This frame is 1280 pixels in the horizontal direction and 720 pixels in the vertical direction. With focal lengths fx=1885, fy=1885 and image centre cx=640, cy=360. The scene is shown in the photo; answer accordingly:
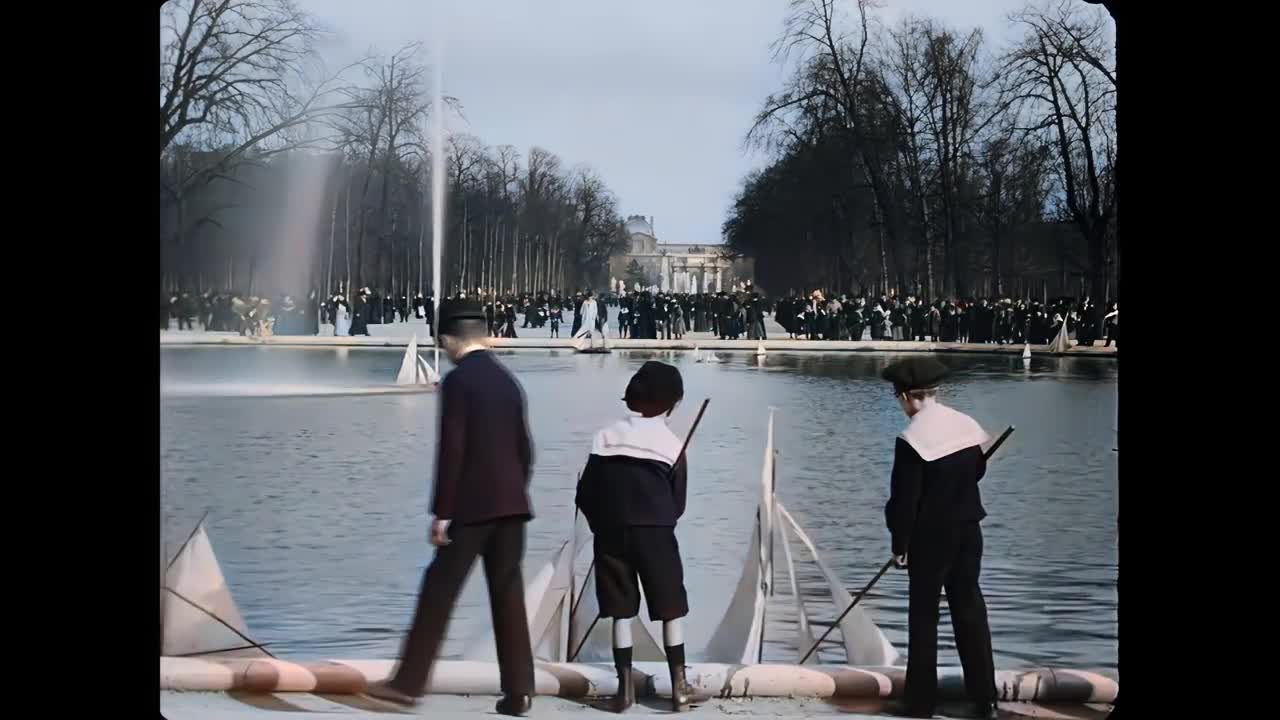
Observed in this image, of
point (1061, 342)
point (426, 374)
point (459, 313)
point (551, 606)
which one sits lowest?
point (551, 606)

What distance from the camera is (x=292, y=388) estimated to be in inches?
1228

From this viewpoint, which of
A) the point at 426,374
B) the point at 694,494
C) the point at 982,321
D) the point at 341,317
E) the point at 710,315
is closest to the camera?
the point at 694,494

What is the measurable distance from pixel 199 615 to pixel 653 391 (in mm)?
2759

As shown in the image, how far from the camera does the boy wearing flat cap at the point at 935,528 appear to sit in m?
7.97

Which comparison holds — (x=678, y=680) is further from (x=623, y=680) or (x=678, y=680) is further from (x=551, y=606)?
(x=551, y=606)

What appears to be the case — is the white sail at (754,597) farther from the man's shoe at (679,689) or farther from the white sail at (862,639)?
the man's shoe at (679,689)

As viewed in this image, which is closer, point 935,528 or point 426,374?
point 935,528

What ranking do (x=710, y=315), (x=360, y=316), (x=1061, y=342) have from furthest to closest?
(x=710, y=315) < (x=360, y=316) < (x=1061, y=342)

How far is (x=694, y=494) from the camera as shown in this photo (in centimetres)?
1653

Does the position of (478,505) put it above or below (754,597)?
above

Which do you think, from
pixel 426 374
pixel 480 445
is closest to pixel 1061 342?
pixel 426 374
